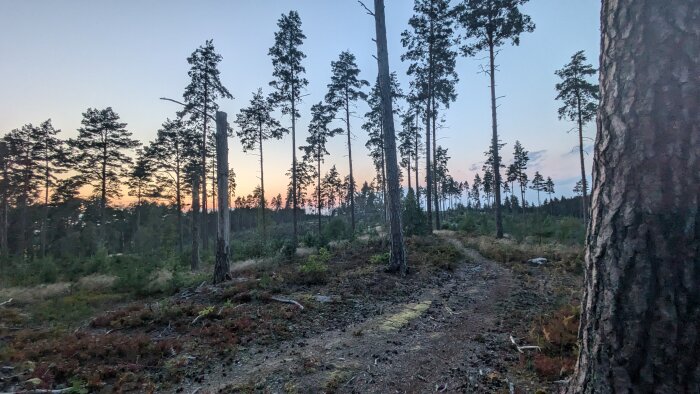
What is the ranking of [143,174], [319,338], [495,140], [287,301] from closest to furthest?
[319,338] → [287,301] → [495,140] → [143,174]

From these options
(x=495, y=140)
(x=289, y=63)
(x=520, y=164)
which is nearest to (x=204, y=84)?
(x=289, y=63)

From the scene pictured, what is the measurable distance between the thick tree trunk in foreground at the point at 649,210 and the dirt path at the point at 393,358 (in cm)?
286

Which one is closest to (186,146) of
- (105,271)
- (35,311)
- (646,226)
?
(105,271)

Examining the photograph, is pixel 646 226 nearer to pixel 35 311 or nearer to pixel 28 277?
pixel 35 311

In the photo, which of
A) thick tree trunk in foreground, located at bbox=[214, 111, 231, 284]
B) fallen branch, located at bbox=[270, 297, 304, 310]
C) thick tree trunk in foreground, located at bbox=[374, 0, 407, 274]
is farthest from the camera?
thick tree trunk in foreground, located at bbox=[214, 111, 231, 284]

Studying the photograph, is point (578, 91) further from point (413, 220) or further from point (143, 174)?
A: point (143, 174)

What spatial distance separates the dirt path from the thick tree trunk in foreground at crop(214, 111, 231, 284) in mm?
6162

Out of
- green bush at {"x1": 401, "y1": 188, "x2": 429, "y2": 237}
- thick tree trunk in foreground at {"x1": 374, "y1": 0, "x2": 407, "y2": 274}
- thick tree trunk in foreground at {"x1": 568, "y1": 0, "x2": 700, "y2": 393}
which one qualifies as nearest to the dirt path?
thick tree trunk in foreground at {"x1": 568, "y1": 0, "x2": 700, "y2": 393}

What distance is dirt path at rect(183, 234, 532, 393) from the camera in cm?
429

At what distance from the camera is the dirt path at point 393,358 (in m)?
4.29

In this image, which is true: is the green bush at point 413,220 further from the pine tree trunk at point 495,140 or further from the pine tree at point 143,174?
the pine tree at point 143,174

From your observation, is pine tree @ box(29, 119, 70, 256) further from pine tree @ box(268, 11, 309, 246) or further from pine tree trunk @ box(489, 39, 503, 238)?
pine tree trunk @ box(489, 39, 503, 238)

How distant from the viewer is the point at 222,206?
11055mm

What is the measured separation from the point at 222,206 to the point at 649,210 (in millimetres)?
11205
